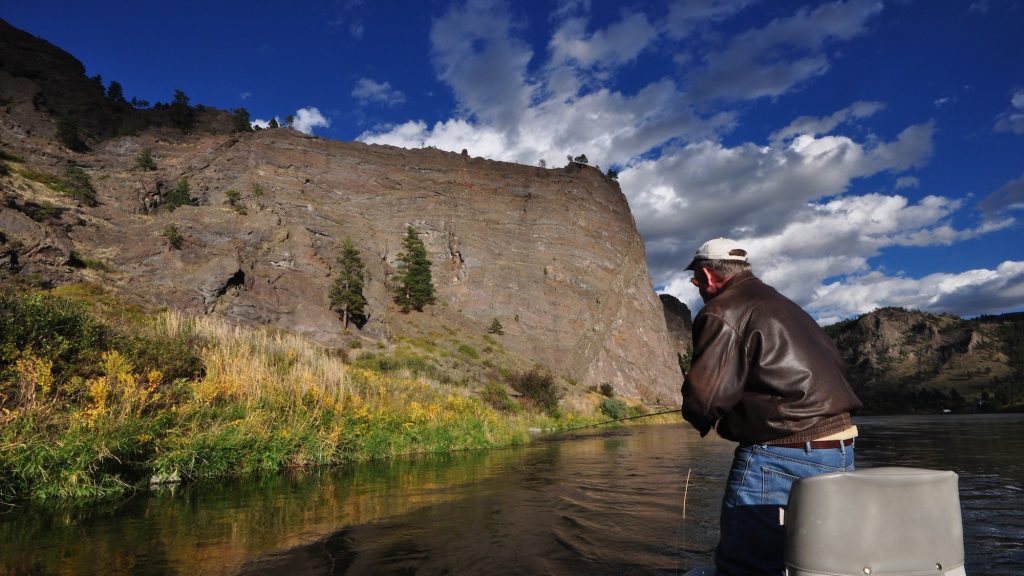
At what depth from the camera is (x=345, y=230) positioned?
63.6 metres

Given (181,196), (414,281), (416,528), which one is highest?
(181,196)

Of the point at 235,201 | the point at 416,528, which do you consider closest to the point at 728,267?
the point at 416,528

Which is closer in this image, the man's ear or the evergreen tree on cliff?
the man's ear

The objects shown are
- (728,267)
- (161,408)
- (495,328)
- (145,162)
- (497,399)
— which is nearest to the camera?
(728,267)

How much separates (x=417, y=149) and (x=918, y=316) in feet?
473

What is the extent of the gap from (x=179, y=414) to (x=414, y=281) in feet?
161

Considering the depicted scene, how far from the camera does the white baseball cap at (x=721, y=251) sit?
11.7 feet

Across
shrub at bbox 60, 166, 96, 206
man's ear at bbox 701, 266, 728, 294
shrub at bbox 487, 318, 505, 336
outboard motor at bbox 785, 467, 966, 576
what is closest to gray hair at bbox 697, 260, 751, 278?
man's ear at bbox 701, 266, 728, 294

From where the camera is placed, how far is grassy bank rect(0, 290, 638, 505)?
739 cm

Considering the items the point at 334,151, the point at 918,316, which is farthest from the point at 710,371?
the point at 918,316

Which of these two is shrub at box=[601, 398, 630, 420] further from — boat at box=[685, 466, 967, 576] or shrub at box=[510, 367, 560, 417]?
boat at box=[685, 466, 967, 576]

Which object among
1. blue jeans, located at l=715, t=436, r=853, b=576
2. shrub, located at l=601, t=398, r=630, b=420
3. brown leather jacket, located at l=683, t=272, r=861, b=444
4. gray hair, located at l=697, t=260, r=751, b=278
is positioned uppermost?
gray hair, located at l=697, t=260, r=751, b=278

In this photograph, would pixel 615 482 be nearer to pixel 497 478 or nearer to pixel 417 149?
pixel 497 478

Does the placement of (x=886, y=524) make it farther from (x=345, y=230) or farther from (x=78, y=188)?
(x=345, y=230)
